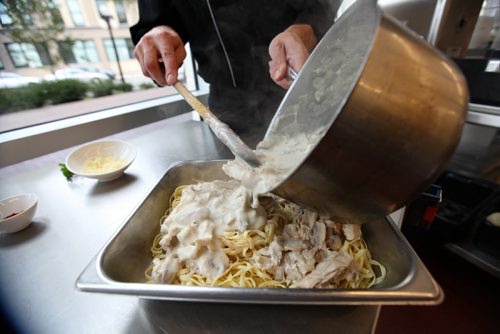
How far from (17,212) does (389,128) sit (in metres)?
1.57

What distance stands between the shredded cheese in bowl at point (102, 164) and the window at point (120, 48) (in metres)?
1.51

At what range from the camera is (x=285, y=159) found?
971 millimetres

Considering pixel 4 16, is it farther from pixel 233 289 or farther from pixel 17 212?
pixel 233 289

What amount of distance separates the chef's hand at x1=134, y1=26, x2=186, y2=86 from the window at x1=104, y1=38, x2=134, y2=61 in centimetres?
158

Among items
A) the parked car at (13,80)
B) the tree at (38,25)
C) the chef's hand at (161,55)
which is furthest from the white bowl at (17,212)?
the tree at (38,25)

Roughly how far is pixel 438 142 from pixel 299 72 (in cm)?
67

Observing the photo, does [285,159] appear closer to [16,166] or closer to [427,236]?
[427,236]

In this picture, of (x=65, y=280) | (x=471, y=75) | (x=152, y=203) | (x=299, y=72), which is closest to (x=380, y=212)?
(x=299, y=72)

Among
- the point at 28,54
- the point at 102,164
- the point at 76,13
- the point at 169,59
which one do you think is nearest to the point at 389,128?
the point at 169,59

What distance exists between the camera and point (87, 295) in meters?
0.85

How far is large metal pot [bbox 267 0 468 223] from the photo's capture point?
525 millimetres

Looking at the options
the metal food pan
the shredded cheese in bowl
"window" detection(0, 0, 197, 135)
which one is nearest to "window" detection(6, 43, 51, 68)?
"window" detection(0, 0, 197, 135)

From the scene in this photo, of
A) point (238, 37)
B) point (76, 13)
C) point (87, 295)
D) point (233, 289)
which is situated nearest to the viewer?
point (233, 289)

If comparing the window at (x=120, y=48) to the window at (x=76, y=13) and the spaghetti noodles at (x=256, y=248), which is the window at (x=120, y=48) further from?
the spaghetti noodles at (x=256, y=248)
